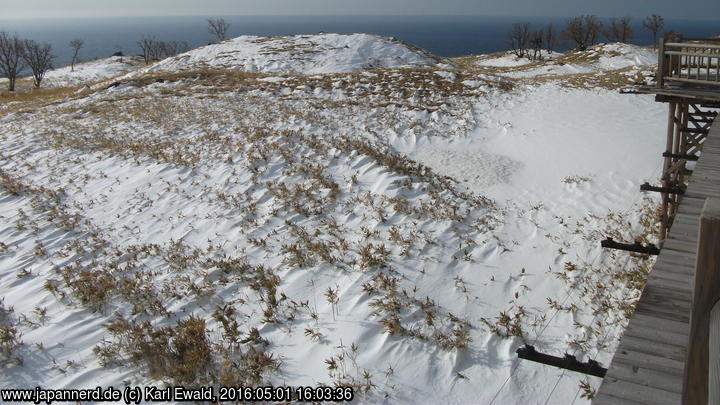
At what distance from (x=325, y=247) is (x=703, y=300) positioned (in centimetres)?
783

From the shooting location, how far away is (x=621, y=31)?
3595 inches

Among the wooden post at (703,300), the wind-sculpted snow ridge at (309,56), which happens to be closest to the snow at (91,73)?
the wind-sculpted snow ridge at (309,56)

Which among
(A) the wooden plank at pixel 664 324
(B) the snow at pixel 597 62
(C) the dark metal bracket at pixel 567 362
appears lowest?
(C) the dark metal bracket at pixel 567 362

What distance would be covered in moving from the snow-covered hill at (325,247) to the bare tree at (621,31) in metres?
76.1

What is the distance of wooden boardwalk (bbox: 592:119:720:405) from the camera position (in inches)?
115

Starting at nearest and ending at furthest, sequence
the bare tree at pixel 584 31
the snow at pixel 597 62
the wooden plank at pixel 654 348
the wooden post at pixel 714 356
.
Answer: the wooden post at pixel 714 356 → the wooden plank at pixel 654 348 → the snow at pixel 597 62 → the bare tree at pixel 584 31

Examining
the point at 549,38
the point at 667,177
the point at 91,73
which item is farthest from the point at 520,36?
the point at 667,177

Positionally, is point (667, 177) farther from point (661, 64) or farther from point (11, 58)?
point (11, 58)

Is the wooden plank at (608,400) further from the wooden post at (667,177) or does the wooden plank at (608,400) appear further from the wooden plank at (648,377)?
the wooden post at (667,177)

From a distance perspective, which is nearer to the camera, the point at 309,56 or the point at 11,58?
the point at 309,56

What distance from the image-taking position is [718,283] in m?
1.69

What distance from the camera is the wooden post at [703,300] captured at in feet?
5.24

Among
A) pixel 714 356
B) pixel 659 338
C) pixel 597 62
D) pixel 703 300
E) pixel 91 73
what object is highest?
pixel 91 73

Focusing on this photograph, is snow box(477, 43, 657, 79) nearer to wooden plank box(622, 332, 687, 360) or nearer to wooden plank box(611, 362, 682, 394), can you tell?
wooden plank box(622, 332, 687, 360)
